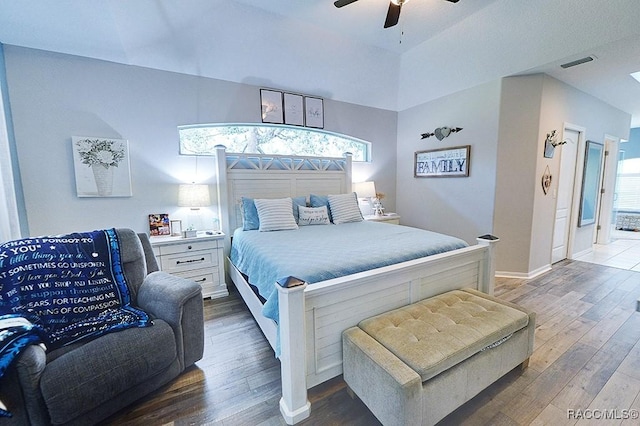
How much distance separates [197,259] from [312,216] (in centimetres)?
141

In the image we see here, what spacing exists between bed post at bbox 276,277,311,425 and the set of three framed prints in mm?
2805

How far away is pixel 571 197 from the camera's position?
4066mm

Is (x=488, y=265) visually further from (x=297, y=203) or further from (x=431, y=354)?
(x=297, y=203)

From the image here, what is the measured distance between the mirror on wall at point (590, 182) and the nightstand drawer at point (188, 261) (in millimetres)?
5707

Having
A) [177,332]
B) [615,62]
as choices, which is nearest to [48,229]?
[177,332]

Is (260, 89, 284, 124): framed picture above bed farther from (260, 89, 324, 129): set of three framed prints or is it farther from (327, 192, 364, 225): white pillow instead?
(327, 192, 364, 225): white pillow

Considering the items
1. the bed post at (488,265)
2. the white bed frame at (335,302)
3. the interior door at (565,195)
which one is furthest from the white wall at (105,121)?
the interior door at (565,195)

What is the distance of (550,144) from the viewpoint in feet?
11.2

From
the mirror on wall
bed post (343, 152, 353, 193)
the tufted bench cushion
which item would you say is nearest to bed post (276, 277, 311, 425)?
the tufted bench cushion

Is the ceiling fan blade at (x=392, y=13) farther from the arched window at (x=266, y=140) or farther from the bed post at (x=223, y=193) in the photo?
the bed post at (x=223, y=193)

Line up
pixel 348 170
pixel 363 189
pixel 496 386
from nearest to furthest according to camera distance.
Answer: pixel 496 386 → pixel 348 170 → pixel 363 189

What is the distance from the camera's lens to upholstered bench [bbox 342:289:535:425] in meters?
1.21

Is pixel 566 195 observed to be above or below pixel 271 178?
below

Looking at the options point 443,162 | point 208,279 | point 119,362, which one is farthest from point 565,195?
point 119,362
